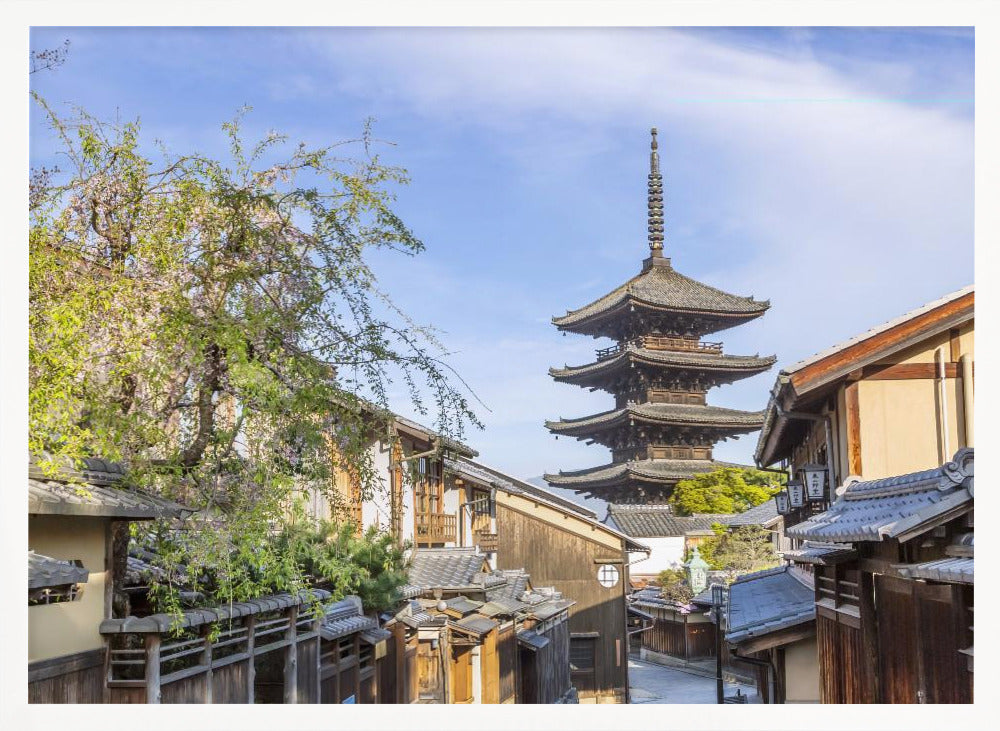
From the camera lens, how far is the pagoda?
22203 millimetres

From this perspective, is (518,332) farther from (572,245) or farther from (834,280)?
(834,280)

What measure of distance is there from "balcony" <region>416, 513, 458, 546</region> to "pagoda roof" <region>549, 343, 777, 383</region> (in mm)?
9223

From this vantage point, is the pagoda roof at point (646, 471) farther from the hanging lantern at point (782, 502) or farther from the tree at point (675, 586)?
the hanging lantern at point (782, 502)

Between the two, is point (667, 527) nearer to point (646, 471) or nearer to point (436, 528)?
point (646, 471)

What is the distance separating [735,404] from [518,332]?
9.53 metres

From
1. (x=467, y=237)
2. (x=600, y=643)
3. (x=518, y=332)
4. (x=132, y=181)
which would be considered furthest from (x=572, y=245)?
(x=600, y=643)

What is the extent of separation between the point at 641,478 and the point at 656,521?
0.95 metres

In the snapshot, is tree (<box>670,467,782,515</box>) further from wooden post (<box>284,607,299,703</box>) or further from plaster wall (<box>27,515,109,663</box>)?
plaster wall (<box>27,515,109,663</box>)

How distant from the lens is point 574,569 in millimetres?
16562

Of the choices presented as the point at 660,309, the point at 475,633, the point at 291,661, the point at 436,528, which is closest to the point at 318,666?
the point at 291,661

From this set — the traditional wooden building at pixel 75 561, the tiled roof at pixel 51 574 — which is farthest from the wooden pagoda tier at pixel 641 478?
the tiled roof at pixel 51 574

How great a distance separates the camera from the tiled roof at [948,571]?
360cm

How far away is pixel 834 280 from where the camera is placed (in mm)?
10336

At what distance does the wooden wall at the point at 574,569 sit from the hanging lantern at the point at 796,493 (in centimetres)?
745
